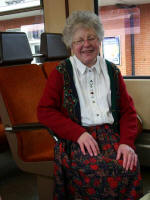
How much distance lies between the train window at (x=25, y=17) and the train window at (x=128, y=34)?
35.7 inches

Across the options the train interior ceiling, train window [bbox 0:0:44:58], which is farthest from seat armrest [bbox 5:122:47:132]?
train window [bbox 0:0:44:58]

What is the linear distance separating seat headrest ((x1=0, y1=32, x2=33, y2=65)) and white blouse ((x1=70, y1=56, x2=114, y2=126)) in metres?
0.66

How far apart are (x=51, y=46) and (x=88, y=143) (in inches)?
53.9

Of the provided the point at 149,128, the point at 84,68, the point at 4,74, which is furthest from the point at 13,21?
the point at 84,68

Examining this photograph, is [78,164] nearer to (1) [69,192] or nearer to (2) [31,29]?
(1) [69,192]

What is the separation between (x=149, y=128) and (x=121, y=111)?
139 cm

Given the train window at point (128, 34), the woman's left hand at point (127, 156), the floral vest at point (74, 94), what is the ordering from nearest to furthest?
the woman's left hand at point (127, 156), the floral vest at point (74, 94), the train window at point (128, 34)

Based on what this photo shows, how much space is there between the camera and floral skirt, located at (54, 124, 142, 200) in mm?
1433

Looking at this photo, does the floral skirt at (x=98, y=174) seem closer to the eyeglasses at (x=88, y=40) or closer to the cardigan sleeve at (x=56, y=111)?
the cardigan sleeve at (x=56, y=111)

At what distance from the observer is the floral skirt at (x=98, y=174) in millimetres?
1433

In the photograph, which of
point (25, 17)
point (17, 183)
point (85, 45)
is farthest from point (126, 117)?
point (25, 17)

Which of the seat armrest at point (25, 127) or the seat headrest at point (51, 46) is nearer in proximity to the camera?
the seat armrest at point (25, 127)

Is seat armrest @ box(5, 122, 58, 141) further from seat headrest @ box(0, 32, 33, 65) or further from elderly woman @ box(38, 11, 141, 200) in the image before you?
seat headrest @ box(0, 32, 33, 65)

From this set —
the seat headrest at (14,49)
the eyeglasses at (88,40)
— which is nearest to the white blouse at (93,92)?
the eyeglasses at (88,40)
